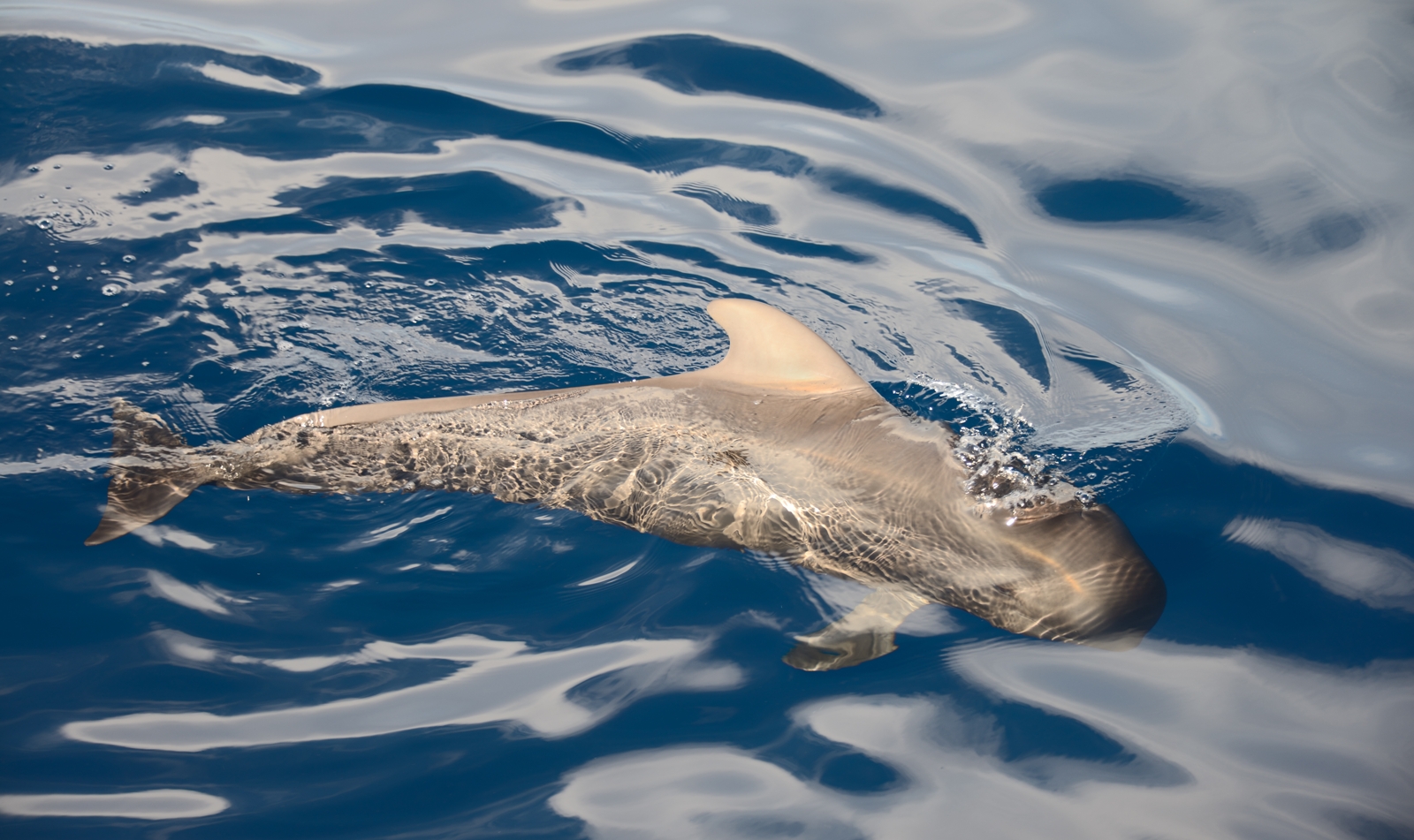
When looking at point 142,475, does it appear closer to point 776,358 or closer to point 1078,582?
point 776,358

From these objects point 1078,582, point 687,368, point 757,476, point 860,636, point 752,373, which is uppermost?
point 687,368

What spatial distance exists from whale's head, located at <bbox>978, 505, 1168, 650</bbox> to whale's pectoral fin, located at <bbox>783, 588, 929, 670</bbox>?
0.52 meters

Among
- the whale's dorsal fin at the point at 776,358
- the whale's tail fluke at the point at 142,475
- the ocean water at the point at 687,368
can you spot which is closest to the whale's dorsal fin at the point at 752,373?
the whale's dorsal fin at the point at 776,358

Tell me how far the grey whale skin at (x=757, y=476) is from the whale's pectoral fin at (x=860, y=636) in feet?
0.03

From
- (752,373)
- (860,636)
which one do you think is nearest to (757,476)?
(752,373)

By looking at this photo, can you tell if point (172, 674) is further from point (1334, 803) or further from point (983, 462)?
point (1334, 803)

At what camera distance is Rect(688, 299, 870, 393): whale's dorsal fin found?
5.05m

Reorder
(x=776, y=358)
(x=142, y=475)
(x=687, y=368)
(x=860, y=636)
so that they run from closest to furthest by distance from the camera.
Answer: (x=860, y=636), (x=142, y=475), (x=776, y=358), (x=687, y=368)

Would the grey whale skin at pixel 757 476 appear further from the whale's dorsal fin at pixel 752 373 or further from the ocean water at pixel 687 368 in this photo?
the ocean water at pixel 687 368

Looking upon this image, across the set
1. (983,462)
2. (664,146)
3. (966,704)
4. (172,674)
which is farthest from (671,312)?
(172,674)

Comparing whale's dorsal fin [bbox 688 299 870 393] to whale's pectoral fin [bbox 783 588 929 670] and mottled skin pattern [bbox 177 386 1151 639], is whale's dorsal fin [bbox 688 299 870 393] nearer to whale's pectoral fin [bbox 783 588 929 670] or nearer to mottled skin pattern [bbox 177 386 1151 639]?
mottled skin pattern [bbox 177 386 1151 639]

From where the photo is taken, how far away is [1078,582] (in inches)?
174

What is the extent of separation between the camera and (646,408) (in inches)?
196

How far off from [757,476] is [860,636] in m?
1.06
